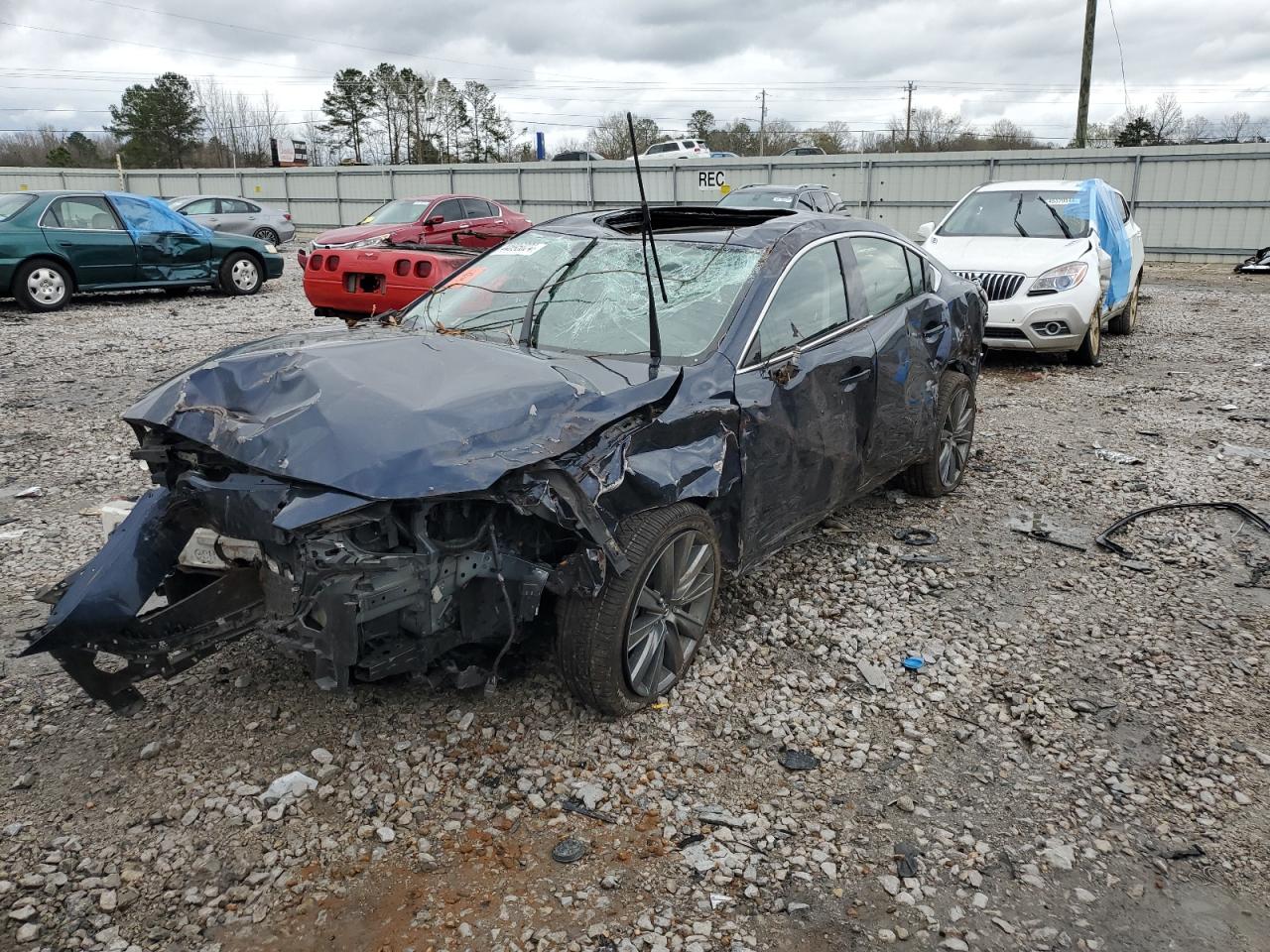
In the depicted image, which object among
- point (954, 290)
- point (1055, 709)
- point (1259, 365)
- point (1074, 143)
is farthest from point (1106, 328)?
point (1074, 143)

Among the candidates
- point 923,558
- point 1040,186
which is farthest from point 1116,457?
point 1040,186

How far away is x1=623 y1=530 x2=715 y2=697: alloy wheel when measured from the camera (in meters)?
3.40

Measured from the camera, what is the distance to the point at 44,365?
936cm

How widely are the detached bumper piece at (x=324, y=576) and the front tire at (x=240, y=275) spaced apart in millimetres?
12457

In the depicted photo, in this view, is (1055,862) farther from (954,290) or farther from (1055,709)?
(954,290)

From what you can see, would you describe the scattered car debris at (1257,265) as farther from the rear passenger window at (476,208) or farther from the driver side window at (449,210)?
the driver side window at (449,210)

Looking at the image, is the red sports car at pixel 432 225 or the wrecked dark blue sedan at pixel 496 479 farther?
the red sports car at pixel 432 225

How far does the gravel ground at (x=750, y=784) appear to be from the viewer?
2.58 metres

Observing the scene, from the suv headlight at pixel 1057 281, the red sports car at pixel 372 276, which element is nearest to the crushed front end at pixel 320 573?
the red sports car at pixel 372 276

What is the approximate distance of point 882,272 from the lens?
197 inches

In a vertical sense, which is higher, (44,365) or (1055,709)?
(44,365)

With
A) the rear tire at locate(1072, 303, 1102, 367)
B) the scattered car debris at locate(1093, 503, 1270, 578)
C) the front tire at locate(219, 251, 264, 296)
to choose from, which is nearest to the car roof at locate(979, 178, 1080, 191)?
the rear tire at locate(1072, 303, 1102, 367)

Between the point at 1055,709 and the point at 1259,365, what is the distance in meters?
8.12

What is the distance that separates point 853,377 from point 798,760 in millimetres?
1933
